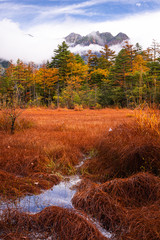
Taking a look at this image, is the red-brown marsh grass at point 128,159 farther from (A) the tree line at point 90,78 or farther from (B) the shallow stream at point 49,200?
(A) the tree line at point 90,78

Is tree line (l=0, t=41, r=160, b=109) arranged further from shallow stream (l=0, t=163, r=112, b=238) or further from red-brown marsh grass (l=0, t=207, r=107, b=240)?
red-brown marsh grass (l=0, t=207, r=107, b=240)

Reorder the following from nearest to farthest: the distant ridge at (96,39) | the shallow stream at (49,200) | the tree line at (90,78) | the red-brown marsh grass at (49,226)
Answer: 1. the red-brown marsh grass at (49,226)
2. the shallow stream at (49,200)
3. the tree line at (90,78)
4. the distant ridge at (96,39)

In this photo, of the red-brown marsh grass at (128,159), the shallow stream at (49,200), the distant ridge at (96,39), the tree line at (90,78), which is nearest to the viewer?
the shallow stream at (49,200)

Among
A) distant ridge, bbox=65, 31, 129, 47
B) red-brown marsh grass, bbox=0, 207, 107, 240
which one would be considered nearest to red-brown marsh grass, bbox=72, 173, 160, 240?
red-brown marsh grass, bbox=0, 207, 107, 240

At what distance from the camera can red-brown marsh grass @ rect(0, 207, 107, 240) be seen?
5.53ft

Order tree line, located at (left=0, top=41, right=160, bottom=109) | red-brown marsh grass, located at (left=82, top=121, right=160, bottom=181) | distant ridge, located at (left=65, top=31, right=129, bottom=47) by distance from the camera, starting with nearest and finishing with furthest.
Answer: red-brown marsh grass, located at (left=82, top=121, right=160, bottom=181) → tree line, located at (left=0, top=41, right=160, bottom=109) → distant ridge, located at (left=65, top=31, right=129, bottom=47)

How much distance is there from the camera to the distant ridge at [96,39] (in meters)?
181

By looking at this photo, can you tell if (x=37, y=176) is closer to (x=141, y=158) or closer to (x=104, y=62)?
(x=141, y=158)

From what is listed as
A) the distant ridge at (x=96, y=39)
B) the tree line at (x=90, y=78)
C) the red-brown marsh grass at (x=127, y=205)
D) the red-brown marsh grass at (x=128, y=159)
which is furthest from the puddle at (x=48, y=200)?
the distant ridge at (x=96, y=39)

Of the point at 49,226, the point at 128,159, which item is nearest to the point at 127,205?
the point at 49,226

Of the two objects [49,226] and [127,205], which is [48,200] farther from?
[127,205]

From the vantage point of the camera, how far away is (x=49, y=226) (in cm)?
188

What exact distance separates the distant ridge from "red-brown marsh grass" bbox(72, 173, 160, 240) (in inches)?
7513

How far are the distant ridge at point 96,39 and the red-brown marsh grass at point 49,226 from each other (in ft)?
629
